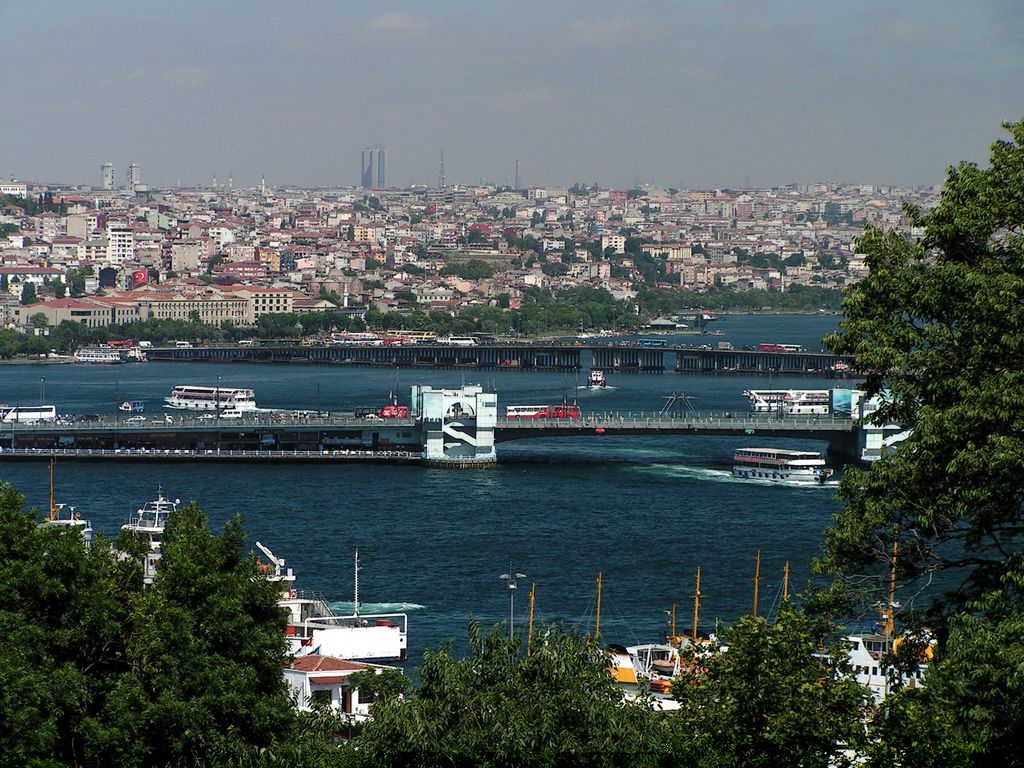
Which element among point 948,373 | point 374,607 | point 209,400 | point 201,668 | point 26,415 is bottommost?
point 209,400

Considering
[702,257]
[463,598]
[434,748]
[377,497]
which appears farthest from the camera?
[702,257]

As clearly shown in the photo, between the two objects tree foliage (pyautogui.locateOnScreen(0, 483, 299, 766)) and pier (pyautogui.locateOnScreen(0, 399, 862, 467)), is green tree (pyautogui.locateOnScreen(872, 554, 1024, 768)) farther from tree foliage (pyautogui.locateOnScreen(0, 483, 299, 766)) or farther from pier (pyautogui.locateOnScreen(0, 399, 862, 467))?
pier (pyautogui.locateOnScreen(0, 399, 862, 467))

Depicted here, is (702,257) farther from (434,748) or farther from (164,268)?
(434,748)

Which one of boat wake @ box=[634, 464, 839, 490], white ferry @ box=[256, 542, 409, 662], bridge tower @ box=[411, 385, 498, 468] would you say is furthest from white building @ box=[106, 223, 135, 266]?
white ferry @ box=[256, 542, 409, 662]

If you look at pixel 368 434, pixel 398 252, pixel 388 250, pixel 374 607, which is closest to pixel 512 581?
pixel 374 607

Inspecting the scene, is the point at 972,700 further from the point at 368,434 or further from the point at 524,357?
the point at 524,357

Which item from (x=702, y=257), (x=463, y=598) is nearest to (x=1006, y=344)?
(x=463, y=598)

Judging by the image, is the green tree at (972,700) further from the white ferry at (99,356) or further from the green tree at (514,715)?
the white ferry at (99,356)
